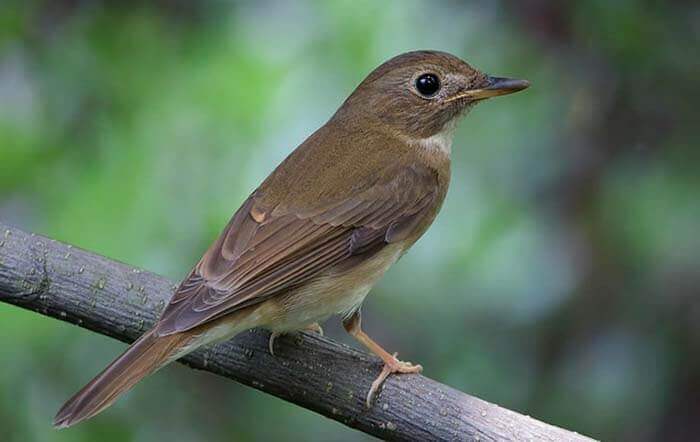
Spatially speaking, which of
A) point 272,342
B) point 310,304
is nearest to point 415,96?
point 310,304

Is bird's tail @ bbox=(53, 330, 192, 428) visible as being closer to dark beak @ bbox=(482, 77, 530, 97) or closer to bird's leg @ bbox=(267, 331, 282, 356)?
bird's leg @ bbox=(267, 331, 282, 356)

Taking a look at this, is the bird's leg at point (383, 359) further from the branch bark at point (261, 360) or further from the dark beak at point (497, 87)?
the dark beak at point (497, 87)

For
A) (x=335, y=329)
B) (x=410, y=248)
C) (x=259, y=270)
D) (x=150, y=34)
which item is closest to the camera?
(x=259, y=270)

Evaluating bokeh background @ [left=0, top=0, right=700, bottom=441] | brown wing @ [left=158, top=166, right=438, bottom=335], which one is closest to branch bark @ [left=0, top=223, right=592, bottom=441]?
brown wing @ [left=158, top=166, right=438, bottom=335]

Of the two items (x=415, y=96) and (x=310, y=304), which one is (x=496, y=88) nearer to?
(x=415, y=96)

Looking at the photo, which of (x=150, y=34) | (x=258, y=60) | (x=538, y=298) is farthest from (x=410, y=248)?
(x=150, y=34)

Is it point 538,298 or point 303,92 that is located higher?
point 303,92

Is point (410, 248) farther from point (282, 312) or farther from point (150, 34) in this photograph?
point (150, 34)

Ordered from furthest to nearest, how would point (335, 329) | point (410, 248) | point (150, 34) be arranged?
point (335, 329)
point (150, 34)
point (410, 248)
